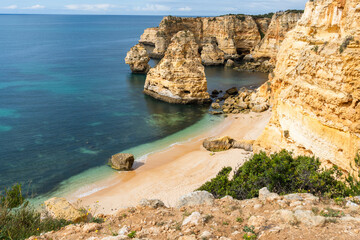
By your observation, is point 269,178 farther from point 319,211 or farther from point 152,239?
point 152,239

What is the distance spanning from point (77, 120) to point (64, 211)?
2560 cm

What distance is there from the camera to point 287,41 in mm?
20609

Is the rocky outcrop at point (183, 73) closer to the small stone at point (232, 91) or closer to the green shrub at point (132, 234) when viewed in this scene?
the small stone at point (232, 91)

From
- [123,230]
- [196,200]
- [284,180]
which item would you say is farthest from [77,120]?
[123,230]

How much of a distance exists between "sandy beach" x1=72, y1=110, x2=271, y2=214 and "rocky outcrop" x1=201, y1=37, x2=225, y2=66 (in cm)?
4712

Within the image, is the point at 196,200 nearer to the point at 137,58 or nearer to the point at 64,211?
the point at 64,211

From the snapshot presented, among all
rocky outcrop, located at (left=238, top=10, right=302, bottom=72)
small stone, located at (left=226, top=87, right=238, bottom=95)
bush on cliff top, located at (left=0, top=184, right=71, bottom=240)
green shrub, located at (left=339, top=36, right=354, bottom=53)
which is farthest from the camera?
rocky outcrop, located at (left=238, top=10, right=302, bottom=72)

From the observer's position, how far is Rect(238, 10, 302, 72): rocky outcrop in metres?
70.6

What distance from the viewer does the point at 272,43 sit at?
242ft

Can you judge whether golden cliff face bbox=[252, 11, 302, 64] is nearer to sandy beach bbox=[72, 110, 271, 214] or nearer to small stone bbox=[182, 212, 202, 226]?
sandy beach bbox=[72, 110, 271, 214]

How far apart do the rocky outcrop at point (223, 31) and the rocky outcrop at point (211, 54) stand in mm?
580

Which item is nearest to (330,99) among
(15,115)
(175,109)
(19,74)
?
(175,109)

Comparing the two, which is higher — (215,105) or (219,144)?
(219,144)

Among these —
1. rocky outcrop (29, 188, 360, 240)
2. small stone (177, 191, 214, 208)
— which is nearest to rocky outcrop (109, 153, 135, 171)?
small stone (177, 191, 214, 208)
